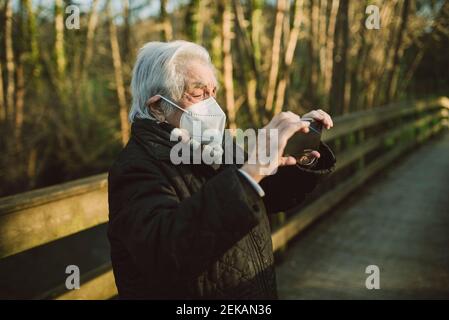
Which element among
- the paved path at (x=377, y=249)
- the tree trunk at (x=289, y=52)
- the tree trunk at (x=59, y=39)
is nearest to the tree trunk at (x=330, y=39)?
the tree trunk at (x=289, y=52)

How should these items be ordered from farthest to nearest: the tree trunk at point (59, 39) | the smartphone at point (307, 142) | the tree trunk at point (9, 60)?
the tree trunk at point (59, 39)
the tree trunk at point (9, 60)
the smartphone at point (307, 142)

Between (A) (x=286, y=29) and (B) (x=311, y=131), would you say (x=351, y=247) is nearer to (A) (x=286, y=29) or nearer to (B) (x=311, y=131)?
(B) (x=311, y=131)

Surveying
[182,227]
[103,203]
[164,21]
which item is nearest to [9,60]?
[164,21]

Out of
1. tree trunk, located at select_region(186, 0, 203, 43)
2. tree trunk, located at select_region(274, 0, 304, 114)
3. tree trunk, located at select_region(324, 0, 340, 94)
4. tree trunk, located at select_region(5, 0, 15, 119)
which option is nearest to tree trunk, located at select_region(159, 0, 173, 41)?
tree trunk, located at select_region(186, 0, 203, 43)

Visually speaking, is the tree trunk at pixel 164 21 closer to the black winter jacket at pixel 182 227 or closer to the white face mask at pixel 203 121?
the white face mask at pixel 203 121

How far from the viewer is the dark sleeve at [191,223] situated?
1.28 metres

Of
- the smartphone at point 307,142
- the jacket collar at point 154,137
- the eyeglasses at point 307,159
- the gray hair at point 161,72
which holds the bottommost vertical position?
the eyeglasses at point 307,159

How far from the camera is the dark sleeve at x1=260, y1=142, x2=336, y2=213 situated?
70.3 inches

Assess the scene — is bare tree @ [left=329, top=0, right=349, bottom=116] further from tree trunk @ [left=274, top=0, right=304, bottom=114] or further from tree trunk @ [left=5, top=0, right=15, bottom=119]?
tree trunk @ [left=5, top=0, right=15, bottom=119]

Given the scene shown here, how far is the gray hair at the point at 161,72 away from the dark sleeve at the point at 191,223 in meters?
0.35

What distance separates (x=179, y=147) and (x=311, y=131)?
50 centimetres

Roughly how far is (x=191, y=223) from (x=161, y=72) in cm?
55

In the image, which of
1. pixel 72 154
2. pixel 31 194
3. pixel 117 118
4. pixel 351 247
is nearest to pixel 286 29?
pixel 117 118

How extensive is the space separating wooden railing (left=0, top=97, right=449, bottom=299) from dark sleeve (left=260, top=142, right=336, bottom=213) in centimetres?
94
